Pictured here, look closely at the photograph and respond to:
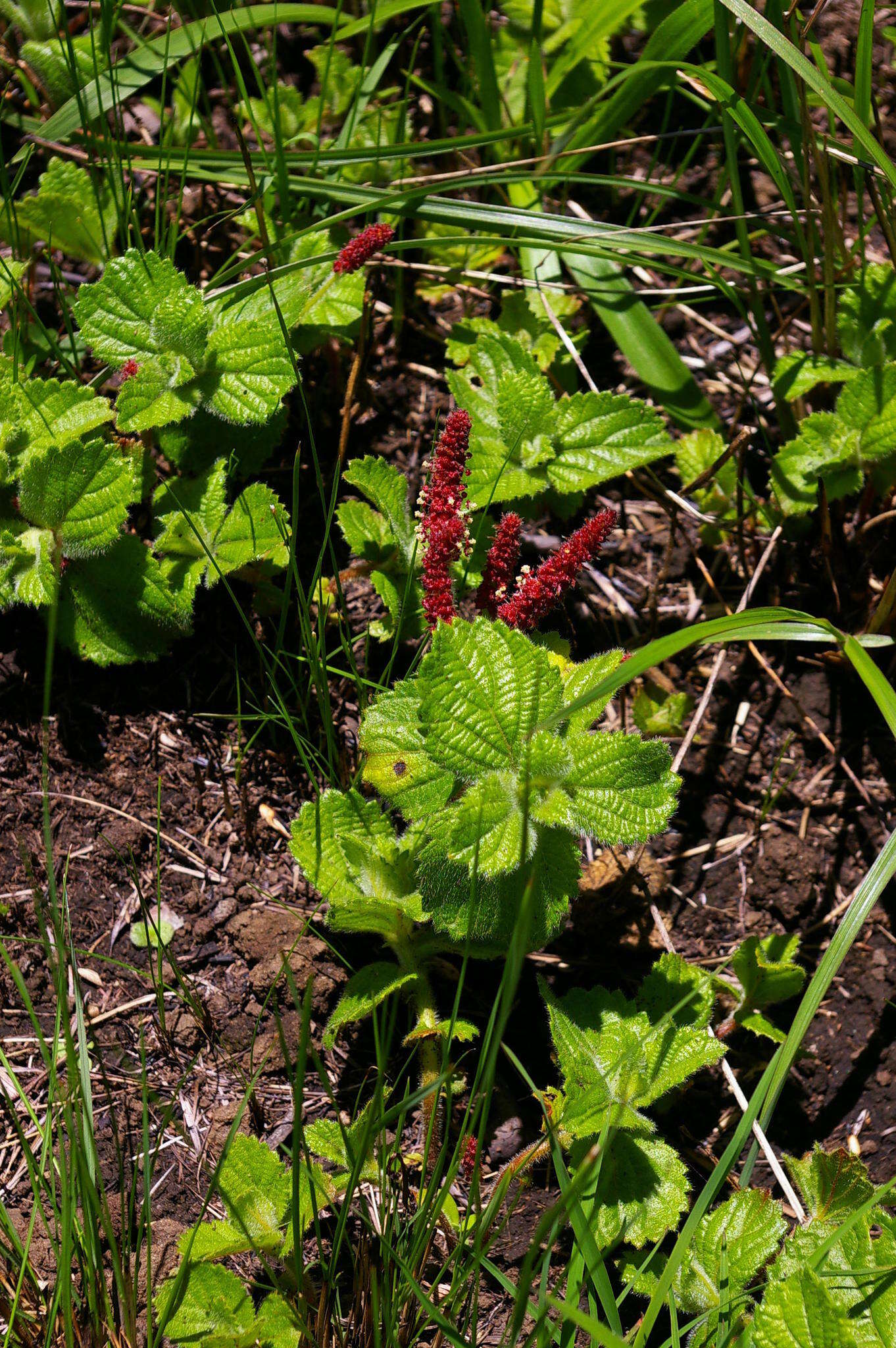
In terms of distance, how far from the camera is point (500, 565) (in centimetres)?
191

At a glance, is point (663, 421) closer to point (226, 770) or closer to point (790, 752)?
point (790, 752)

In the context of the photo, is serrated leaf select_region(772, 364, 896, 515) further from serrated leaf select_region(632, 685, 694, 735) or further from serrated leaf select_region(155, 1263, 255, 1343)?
serrated leaf select_region(155, 1263, 255, 1343)

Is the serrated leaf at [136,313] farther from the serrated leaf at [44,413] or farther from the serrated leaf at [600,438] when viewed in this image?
the serrated leaf at [600,438]

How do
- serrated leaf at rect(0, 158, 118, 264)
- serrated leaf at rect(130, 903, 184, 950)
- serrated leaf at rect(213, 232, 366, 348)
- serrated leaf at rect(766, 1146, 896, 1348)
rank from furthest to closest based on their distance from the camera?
serrated leaf at rect(0, 158, 118, 264)
serrated leaf at rect(213, 232, 366, 348)
serrated leaf at rect(130, 903, 184, 950)
serrated leaf at rect(766, 1146, 896, 1348)

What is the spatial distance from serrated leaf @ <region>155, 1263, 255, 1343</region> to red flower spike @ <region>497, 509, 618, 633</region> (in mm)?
1136

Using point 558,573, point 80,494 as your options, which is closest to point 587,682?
point 558,573

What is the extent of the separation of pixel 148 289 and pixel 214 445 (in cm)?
32

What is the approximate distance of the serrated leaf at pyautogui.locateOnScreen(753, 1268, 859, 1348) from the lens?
1531mm

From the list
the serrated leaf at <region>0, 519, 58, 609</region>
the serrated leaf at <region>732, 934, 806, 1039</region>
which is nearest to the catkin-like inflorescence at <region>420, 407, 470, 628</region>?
the serrated leaf at <region>0, 519, 58, 609</region>

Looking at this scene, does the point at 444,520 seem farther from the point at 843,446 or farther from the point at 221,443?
the point at 843,446

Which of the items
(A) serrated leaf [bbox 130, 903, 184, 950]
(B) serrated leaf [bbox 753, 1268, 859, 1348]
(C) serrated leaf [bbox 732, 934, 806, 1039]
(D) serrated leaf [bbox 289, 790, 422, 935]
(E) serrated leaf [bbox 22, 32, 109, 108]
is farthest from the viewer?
(E) serrated leaf [bbox 22, 32, 109, 108]

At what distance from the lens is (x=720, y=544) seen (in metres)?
2.53

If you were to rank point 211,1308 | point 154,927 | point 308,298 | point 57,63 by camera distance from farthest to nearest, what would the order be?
point 57,63 → point 308,298 → point 154,927 → point 211,1308

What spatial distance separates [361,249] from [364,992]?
140 cm
